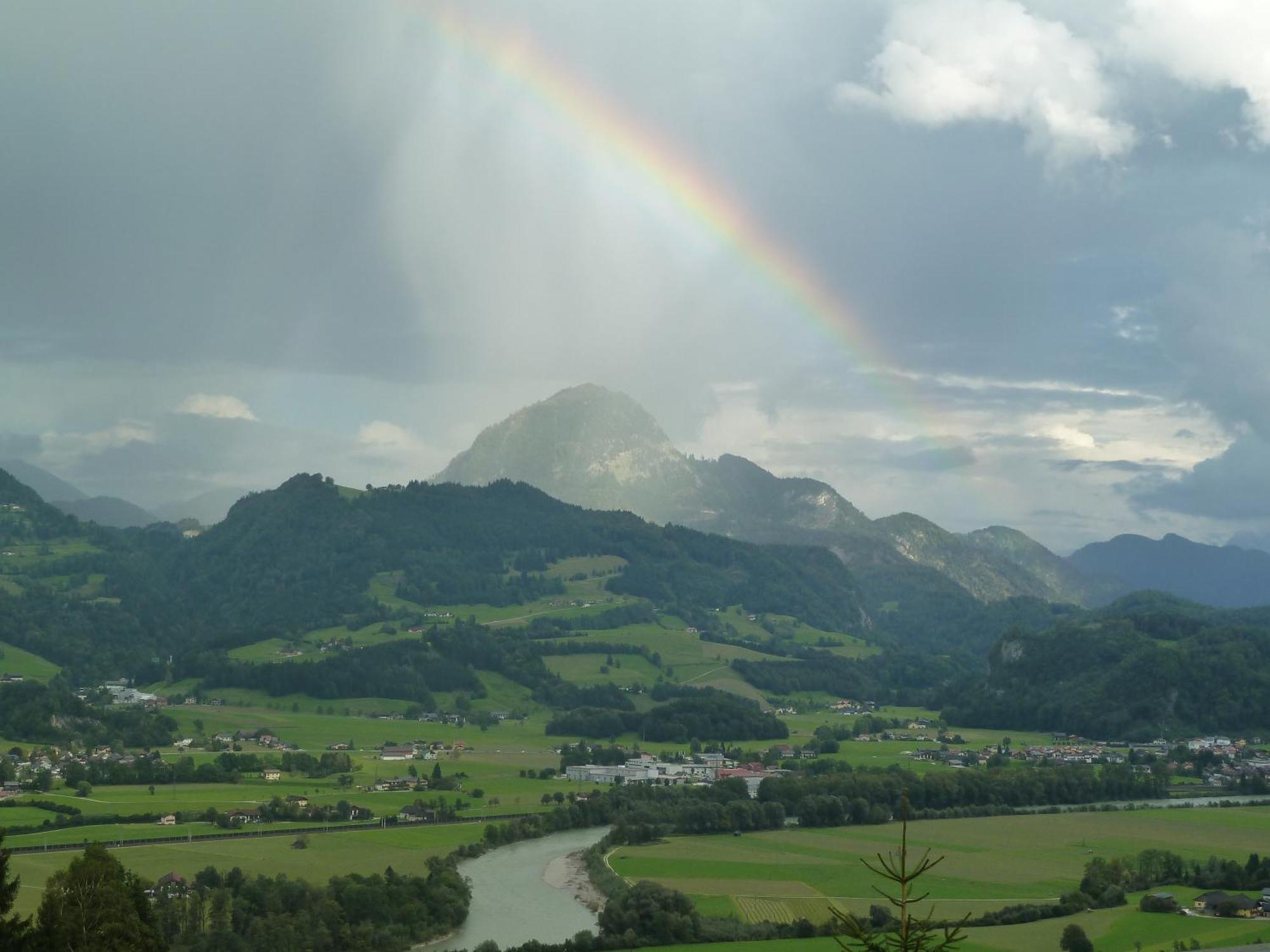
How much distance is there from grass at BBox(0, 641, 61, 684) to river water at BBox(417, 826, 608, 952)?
85.5 m

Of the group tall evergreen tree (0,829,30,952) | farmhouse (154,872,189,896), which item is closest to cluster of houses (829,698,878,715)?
farmhouse (154,872,189,896)

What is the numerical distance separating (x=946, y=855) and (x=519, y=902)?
19435 millimetres

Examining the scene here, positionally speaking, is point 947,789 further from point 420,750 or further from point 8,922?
point 8,922

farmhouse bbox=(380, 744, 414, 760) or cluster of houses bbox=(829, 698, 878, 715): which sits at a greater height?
cluster of houses bbox=(829, 698, 878, 715)

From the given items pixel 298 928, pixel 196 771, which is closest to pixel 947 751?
pixel 196 771

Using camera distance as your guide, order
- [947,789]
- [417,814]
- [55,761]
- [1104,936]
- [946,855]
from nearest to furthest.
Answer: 1. [1104,936]
2. [946,855]
3. [417,814]
4. [947,789]
5. [55,761]

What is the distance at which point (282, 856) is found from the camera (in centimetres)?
6562

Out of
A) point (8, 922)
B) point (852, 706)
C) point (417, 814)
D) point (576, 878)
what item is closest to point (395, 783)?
point (417, 814)

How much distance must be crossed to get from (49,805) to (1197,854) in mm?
61557

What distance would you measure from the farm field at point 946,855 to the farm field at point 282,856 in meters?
10.2

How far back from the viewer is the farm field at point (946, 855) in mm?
59031

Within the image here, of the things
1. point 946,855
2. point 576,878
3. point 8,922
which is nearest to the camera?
point 8,922

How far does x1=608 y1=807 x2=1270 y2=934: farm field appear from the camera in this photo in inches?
2324

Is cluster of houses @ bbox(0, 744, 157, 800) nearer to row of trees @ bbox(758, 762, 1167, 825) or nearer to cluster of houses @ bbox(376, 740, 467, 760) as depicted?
cluster of houses @ bbox(376, 740, 467, 760)
